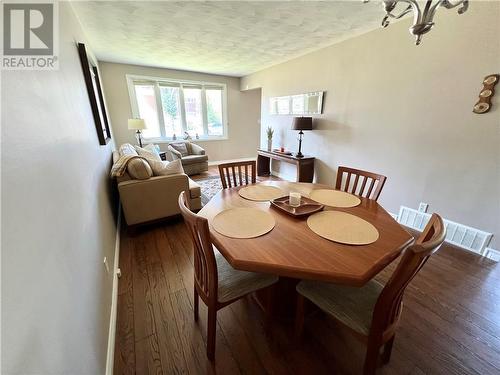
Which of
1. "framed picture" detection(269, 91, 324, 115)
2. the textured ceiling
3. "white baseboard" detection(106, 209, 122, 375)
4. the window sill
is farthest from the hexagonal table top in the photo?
the window sill

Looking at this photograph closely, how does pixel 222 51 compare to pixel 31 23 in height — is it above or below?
above

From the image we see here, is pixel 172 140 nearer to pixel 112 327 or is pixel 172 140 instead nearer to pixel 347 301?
pixel 112 327

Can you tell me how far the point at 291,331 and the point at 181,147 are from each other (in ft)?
14.5

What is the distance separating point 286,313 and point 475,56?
2.84 m

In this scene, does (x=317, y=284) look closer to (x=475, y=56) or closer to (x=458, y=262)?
(x=458, y=262)

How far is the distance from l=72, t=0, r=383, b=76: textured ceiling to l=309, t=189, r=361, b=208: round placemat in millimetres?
1854

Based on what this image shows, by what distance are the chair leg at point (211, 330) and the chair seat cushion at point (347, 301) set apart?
1.64 ft

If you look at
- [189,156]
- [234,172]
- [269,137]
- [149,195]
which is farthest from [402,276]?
[189,156]

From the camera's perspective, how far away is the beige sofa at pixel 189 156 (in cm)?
461

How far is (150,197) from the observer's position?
2416mm

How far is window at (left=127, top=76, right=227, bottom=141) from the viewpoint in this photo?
478cm

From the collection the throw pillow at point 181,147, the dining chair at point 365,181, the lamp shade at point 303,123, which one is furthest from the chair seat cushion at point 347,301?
the throw pillow at point 181,147

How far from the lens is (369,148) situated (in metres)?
2.85

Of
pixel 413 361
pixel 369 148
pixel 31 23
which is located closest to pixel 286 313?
pixel 413 361
